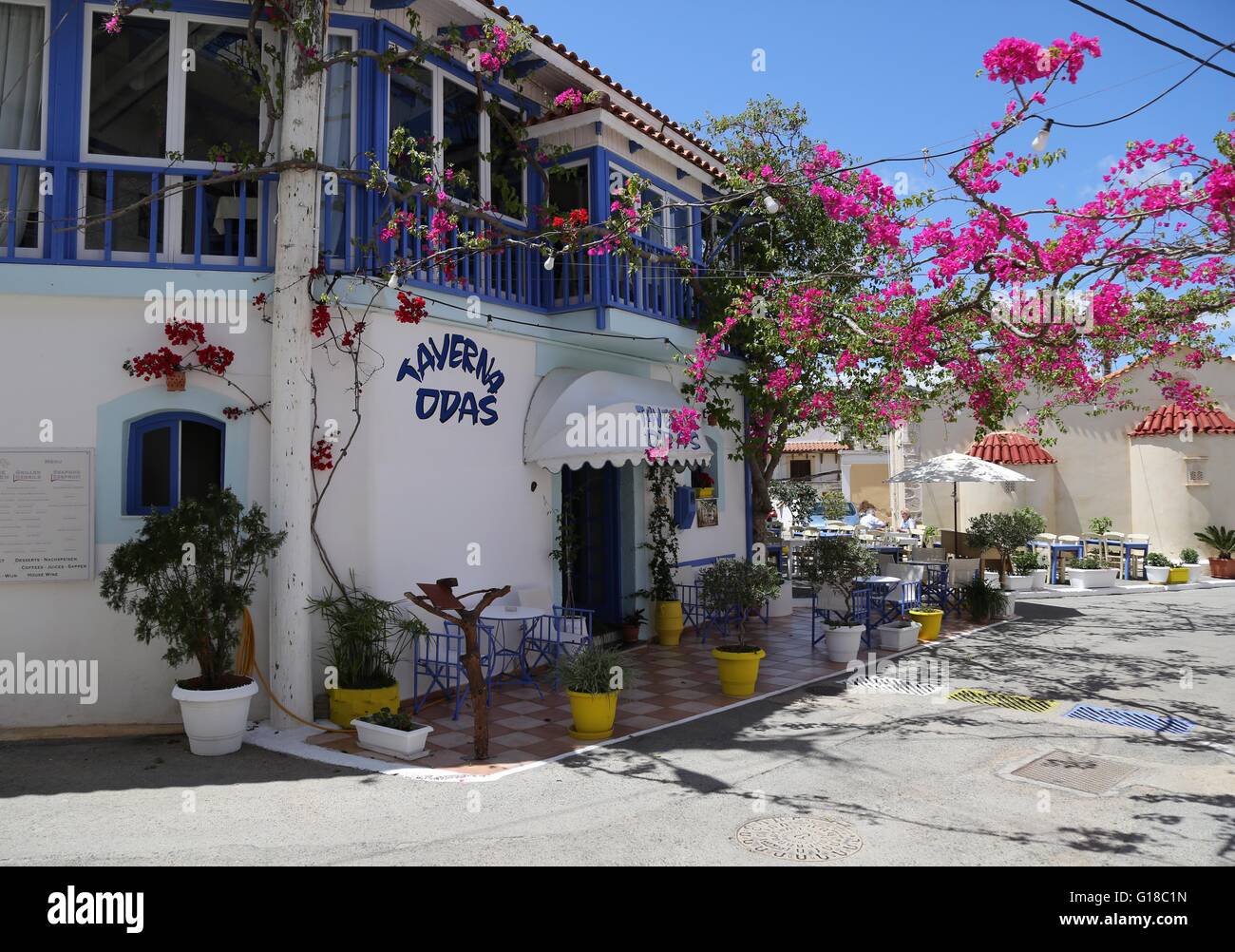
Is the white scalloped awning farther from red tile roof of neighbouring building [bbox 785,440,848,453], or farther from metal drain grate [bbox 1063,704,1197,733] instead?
red tile roof of neighbouring building [bbox 785,440,848,453]

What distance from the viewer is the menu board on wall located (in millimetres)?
8023

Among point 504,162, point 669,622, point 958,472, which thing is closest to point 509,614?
point 669,622

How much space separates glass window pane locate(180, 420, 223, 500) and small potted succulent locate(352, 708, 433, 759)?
117 inches

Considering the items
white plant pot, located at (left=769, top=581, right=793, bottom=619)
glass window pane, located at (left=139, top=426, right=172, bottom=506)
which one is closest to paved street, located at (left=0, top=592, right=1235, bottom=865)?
glass window pane, located at (left=139, top=426, right=172, bottom=506)

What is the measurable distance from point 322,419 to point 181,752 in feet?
11.2

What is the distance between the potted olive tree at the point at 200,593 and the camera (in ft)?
24.2

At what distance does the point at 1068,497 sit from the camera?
24.5 metres

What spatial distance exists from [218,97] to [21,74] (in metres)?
1.82

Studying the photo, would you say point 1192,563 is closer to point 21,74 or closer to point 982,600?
point 982,600

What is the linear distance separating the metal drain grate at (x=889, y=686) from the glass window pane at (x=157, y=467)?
26.0ft

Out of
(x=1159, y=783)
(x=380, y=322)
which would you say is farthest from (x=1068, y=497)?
(x=380, y=322)

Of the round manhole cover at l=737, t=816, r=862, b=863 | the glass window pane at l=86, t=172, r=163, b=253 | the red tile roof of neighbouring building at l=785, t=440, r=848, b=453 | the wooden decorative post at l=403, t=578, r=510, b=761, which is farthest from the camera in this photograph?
the red tile roof of neighbouring building at l=785, t=440, r=848, b=453

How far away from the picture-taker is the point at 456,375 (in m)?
9.98

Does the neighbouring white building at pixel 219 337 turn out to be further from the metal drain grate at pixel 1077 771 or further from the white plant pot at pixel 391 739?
the metal drain grate at pixel 1077 771
